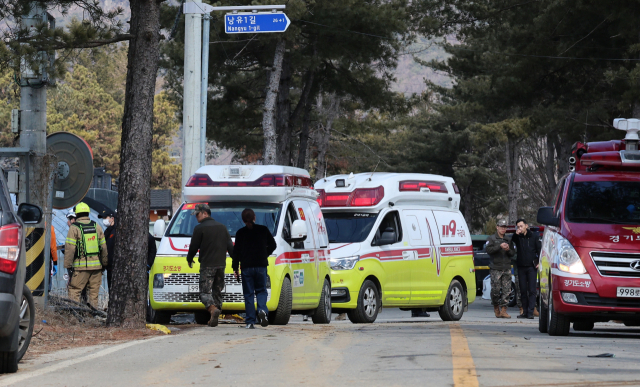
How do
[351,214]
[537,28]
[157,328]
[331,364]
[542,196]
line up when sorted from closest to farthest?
[331,364] → [157,328] → [351,214] → [537,28] → [542,196]

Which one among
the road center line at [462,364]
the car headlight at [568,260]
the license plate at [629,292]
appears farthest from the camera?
the car headlight at [568,260]

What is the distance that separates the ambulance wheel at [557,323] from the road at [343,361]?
34 centimetres

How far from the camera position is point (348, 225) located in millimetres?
18016

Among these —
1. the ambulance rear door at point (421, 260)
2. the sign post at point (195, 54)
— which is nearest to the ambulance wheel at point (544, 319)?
the ambulance rear door at point (421, 260)

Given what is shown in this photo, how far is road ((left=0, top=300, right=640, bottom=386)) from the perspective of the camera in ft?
25.4

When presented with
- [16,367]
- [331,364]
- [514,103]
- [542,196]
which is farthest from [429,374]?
[542,196]

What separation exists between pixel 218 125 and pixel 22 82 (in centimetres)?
2222

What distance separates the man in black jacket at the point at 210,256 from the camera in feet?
44.8

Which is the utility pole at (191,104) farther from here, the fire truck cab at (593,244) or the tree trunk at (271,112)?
the tree trunk at (271,112)

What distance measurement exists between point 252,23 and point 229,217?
5.95 meters

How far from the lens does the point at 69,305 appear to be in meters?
14.6

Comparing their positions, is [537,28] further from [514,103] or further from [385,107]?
[385,107]

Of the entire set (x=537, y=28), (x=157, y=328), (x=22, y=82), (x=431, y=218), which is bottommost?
(x=157, y=328)

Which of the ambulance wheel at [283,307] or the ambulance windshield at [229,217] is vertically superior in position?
the ambulance windshield at [229,217]
